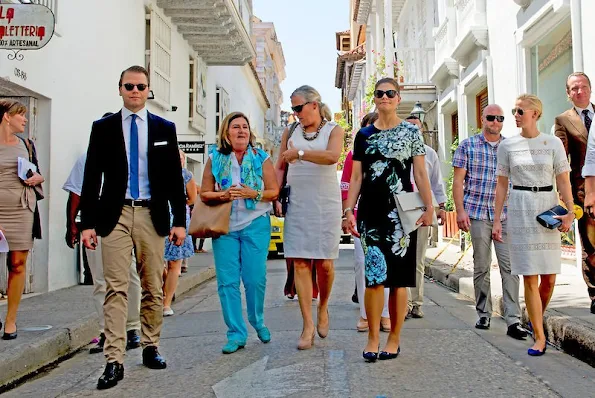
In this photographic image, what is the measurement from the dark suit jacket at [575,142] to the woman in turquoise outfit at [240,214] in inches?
103

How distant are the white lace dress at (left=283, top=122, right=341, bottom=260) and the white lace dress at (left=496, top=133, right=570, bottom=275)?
1.33 meters

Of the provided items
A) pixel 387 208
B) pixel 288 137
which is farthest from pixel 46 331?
pixel 387 208

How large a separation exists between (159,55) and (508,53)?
23.7ft

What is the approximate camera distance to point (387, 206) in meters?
4.59

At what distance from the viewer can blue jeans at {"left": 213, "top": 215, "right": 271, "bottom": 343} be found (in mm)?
5160

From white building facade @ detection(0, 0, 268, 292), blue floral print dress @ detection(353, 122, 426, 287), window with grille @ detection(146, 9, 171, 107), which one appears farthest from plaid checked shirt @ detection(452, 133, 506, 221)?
window with grille @ detection(146, 9, 171, 107)

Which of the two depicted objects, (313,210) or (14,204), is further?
(14,204)

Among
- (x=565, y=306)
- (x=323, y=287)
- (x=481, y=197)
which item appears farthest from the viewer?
(x=565, y=306)

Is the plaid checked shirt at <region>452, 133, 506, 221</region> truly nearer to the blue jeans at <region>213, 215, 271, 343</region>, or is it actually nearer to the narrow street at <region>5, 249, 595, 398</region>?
the narrow street at <region>5, 249, 595, 398</region>

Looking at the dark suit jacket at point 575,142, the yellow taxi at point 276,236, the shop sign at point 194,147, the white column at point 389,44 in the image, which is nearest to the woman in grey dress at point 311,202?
the dark suit jacket at point 575,142

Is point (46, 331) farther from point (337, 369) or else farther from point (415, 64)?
point (415, 64)

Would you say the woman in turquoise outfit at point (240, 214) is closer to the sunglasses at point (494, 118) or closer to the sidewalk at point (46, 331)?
the sidewalk at point (46, 331)

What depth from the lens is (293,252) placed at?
5.21 metres

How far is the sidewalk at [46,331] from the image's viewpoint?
4.69 m
